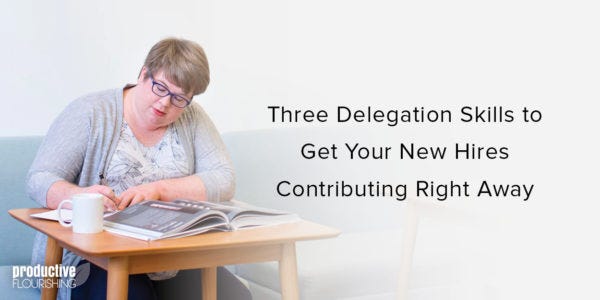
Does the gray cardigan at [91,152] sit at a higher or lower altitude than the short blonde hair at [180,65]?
lower

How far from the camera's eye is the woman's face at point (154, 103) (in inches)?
77.9

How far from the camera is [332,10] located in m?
3.05

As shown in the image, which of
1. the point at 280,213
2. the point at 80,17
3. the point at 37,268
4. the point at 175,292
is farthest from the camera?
the point at 80,17

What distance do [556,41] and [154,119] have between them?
1.46 metres

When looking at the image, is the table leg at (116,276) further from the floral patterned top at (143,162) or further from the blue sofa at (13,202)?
the blue sofa at (13,202)

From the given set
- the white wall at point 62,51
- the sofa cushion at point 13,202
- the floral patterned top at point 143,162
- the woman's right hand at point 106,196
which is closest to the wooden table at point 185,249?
the woman's right hand at point 106,196

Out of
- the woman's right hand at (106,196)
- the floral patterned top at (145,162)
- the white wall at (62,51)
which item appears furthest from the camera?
the white wall at (62,51)

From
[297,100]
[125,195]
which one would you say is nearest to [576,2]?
[297,100]

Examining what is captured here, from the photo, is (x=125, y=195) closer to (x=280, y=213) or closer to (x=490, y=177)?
(x=280, y=213)

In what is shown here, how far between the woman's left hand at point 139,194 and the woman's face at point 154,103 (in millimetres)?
183

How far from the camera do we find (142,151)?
206cm

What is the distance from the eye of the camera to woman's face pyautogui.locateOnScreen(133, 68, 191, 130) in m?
1.98

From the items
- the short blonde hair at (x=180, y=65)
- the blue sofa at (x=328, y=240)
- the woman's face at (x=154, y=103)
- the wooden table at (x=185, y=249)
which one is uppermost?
the short blonde hair at (x=180, y=65)

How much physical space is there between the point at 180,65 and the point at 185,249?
2.02 ft
